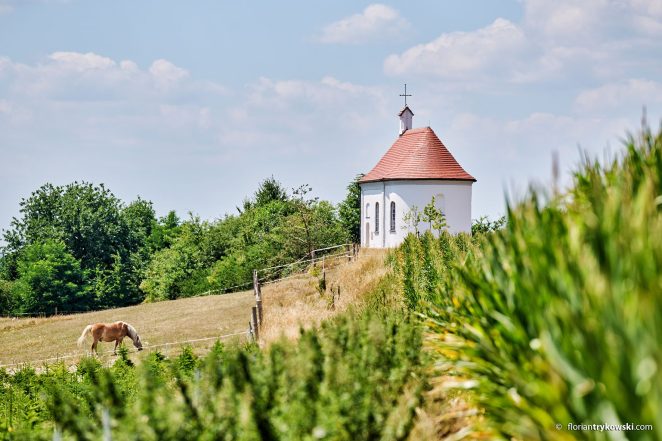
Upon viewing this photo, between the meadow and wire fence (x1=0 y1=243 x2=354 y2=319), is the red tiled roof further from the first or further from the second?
the meadow

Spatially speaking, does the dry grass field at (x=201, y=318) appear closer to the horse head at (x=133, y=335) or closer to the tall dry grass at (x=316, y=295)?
the tall dry grass at (x=316, y=295)

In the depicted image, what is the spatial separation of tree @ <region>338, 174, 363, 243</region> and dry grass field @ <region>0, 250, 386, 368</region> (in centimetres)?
1806

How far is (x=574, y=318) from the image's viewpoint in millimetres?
4102

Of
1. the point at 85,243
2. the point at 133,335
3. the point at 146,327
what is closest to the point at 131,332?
the point at 133,335

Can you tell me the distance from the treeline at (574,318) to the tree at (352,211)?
58.6m

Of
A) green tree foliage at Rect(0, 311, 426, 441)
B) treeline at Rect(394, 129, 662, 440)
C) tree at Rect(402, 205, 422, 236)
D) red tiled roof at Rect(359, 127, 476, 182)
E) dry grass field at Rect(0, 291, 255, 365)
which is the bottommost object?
dry grass field at Rect(0, 291, 255, 365)

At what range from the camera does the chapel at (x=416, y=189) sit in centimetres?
5178

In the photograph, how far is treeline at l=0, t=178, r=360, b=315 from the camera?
6119 cm

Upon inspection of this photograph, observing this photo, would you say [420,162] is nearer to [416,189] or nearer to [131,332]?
[416,189]

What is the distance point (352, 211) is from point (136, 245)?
30415 mm

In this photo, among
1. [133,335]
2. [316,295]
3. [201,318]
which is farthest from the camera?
[201,318]

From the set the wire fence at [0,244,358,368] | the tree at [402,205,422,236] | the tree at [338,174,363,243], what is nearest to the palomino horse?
the wire fence at [0,244,358,368]

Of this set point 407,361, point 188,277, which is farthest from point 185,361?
point 188,277

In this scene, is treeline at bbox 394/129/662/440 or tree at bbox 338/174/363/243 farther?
tree at bbox 338/174/363/243
